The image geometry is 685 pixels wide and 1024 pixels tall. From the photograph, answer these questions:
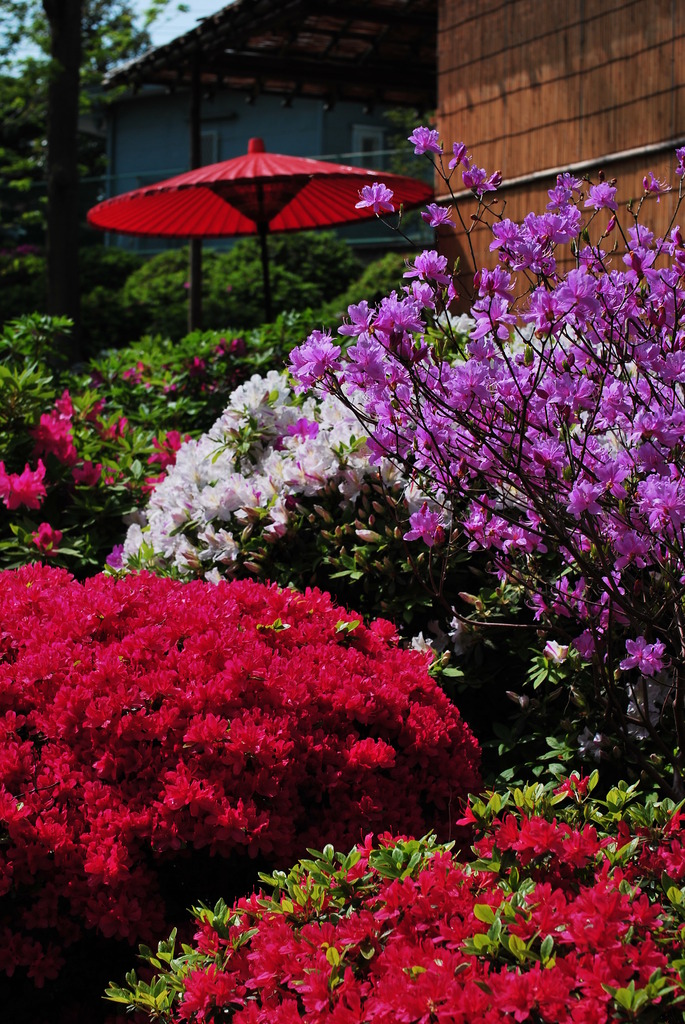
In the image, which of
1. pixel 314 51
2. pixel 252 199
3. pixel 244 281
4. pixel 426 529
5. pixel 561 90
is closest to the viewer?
pixel 426 529

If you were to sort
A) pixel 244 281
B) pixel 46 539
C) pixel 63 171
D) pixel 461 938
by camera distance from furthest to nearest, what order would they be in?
pixel 244 281
pixel 63 171
pixel 46 539
pixel 461 938

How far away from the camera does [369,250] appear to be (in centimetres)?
2319

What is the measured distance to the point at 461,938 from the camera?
1958 millimetres

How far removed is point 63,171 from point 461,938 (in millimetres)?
12210

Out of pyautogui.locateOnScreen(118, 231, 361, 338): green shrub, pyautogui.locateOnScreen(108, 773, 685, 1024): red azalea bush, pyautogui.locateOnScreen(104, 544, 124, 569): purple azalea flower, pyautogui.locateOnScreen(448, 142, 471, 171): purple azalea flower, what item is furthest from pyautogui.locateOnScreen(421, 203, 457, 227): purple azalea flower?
pyautogui.locateOnScreen(118, 231, 361, 338): green shrub

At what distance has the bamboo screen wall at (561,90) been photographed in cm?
664

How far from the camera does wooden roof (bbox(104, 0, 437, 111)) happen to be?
10.6 m

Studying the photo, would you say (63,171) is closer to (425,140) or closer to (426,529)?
(425,140)

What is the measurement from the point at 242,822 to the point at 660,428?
48.1 inches

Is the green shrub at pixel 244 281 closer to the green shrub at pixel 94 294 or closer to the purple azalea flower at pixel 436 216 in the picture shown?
the green shrub at pixel 94 294

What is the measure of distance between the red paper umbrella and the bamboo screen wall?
2.62 ft

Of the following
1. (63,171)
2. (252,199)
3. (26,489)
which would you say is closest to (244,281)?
(63,171)

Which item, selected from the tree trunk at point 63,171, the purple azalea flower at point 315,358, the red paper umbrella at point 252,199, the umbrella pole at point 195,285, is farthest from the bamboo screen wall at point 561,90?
the tree trunk at point 63,171

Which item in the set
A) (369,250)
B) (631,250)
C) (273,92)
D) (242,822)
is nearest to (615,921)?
(242,822)
